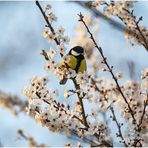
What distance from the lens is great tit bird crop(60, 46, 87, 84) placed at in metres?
3.18

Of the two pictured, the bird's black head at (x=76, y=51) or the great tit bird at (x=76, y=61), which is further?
the bird's black head at (x=76, y=51)

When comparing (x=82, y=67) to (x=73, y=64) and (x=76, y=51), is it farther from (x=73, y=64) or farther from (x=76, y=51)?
(x=76, y=51)

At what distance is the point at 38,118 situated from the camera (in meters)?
3.03

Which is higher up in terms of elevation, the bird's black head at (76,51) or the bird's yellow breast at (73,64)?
the bird's black head at (76,51)

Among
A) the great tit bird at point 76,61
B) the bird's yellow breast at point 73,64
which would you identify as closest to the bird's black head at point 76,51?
the great tit bird at point 76,61

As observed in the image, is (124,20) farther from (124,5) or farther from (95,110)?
(95,110)

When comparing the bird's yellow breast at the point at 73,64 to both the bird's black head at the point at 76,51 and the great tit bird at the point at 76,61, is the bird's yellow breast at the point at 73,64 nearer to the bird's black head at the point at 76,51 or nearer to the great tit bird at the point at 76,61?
the great tit bird at the point at 76,61

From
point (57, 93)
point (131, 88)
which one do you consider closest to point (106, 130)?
point (57, 93)

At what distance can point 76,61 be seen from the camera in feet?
10.9

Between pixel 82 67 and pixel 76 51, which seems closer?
pixel 82 67

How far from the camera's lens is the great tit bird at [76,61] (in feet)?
10.4

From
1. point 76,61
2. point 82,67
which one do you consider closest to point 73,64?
point 76,61

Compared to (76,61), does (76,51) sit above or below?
above

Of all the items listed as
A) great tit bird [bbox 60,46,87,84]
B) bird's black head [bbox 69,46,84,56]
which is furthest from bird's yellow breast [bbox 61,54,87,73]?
bird's black head [bbox 69,46,84,56]
